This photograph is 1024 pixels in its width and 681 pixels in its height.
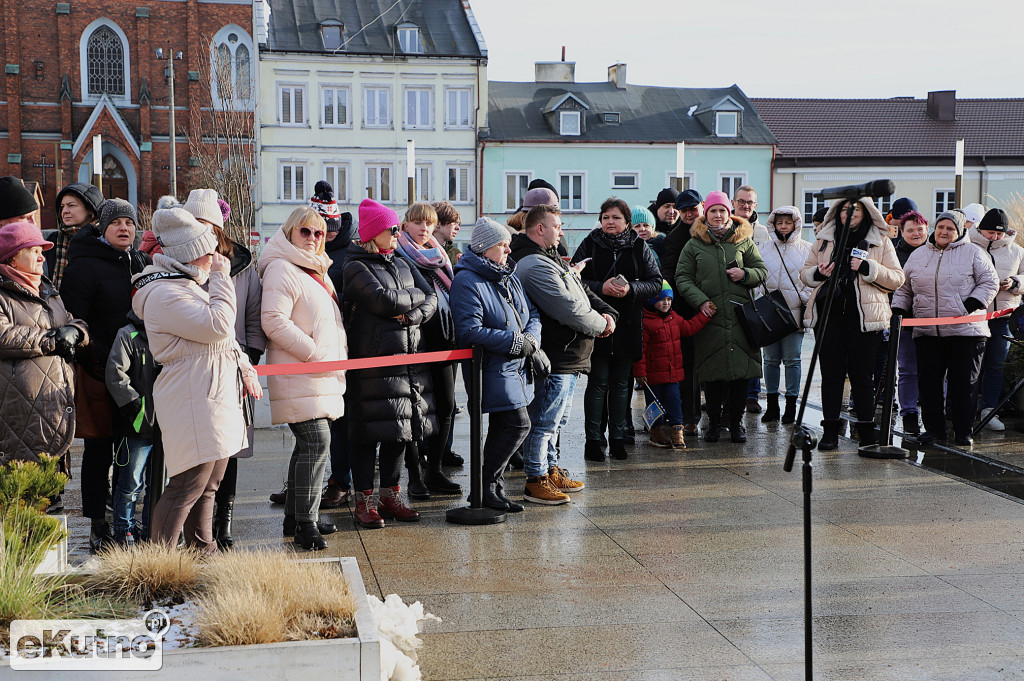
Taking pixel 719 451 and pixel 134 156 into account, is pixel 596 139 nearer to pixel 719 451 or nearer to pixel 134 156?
pixel 134 156

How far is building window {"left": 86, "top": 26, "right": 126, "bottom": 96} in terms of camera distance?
53.1m

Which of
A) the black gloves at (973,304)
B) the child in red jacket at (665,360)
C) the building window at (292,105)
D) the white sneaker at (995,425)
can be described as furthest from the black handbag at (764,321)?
the building window at (292,105)

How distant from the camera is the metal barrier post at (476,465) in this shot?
669 centimetres

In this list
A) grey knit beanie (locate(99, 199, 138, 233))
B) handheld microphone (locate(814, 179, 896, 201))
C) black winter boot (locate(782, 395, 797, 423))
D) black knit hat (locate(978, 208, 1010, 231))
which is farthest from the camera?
black winter boot (locate(782, 395, 797, 423))

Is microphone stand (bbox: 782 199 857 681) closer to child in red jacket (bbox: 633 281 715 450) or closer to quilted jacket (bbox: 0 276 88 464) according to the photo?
quilted jacket (bbox: 0 276 88 464)

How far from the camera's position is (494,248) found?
704 cm

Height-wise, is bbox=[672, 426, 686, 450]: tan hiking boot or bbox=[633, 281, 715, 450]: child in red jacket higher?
bbox=[633, 281, 715, 450]: child in red jacket

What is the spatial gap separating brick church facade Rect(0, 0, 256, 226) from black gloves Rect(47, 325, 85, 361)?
47608mm

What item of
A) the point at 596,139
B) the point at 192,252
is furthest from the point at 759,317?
the point at 596,139

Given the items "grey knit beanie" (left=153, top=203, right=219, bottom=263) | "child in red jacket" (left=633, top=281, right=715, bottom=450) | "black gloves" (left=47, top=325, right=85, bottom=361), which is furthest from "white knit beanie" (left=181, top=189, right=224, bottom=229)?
"child in red jacket" (left=633, top=281, right=715, bottom=450)

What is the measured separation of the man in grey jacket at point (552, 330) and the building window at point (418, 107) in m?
42.3

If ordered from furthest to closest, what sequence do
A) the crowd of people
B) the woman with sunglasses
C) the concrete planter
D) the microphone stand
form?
the woman with sunglasses < the crowd of people < the microphone stand < the concrete planter

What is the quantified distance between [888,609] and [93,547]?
445 cm

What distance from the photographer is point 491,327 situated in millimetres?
6996
